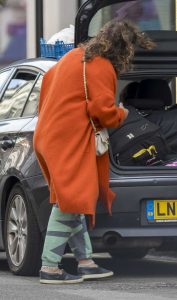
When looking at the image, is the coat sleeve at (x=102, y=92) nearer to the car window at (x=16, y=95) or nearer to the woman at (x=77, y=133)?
the woman at (x=77, y=133)

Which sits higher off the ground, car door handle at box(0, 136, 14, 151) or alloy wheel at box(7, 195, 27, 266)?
car door handle at box(0, 136, 14, 151)

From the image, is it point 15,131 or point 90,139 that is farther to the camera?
point 15,131

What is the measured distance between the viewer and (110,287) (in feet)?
24.6

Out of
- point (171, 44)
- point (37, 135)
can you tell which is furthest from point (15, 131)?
point (171, 44)

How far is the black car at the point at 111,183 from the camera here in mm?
7727

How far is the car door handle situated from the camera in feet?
27.5

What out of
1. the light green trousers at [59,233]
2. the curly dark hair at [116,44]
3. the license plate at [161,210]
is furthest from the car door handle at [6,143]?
the license plate at [161,210]

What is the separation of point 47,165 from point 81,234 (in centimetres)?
54

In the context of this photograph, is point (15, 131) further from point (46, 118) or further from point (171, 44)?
point (171, 44)

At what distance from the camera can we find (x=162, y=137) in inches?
322

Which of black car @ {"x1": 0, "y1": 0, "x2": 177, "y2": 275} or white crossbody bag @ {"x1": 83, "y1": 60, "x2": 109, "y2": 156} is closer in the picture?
white crossbody bag @ {"x1": 83, "y1": 60, "x2": 109, "y2": 156}

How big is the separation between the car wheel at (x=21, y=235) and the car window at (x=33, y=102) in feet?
1.84

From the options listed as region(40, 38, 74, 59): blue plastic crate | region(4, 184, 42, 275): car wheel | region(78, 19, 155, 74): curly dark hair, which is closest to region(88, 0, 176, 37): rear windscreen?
region(40, 38, 74, 59): blue plastic crate

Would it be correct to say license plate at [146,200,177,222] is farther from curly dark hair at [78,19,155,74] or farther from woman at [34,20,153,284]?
curly dark hair at [78,19,155,74]
